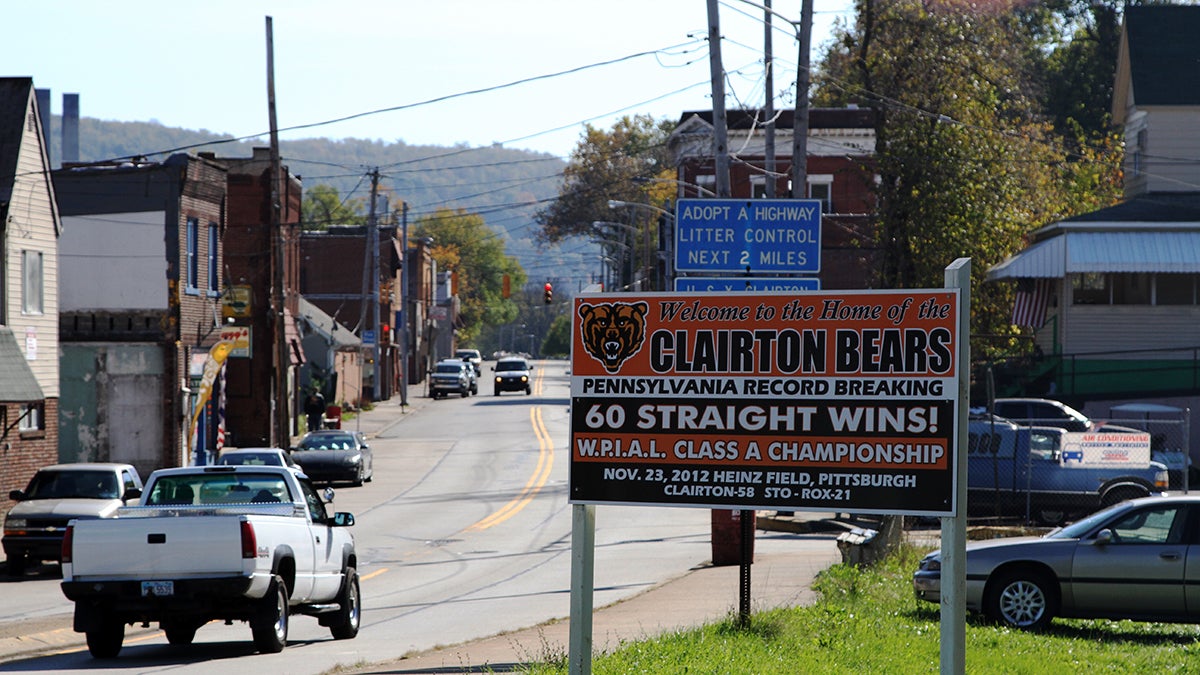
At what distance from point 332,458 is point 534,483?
5.40 meters

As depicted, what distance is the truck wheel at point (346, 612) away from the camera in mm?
15758

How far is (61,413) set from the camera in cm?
3806

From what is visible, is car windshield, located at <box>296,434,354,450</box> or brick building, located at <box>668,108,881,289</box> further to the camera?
brick building, located at <box>668,108,881,289</box>

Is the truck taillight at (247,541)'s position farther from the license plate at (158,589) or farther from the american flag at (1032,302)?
the american flag at (1032,302)

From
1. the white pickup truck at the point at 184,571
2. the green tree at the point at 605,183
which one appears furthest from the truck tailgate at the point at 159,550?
the green tree at the point at 605,183

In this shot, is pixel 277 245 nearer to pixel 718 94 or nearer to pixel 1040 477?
pixel 718 94

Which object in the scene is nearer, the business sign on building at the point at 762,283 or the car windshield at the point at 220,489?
the business sign on building at the point at 762,283

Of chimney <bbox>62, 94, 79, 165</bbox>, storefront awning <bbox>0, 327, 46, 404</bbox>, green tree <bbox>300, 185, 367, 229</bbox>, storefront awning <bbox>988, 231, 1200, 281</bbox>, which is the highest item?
green tree <bbox>300, 185, 367, 229</bbox>

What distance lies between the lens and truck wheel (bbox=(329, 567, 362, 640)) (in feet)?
51.7

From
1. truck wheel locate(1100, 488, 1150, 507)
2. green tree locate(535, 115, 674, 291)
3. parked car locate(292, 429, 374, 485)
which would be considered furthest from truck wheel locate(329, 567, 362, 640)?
green tree locate(535, 115, 674, 291)

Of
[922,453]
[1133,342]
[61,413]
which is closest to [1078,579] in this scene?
[922,453]

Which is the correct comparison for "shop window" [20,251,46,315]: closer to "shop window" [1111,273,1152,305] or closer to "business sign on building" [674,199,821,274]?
"business sign on building" [674,199,821,274]

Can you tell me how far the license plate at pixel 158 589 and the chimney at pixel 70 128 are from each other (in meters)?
40.1

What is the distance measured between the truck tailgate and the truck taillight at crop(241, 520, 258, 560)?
0.13 ft
